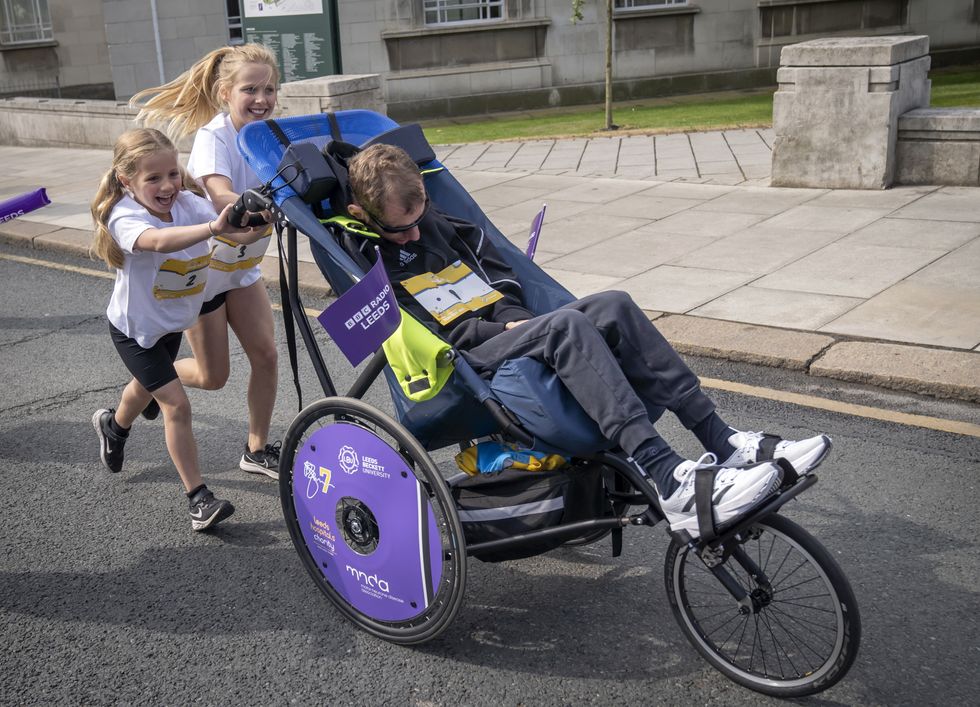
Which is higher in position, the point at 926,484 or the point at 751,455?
the point at 751,455

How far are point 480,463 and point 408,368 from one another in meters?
0.41

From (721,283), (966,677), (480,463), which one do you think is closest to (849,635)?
(966,677)

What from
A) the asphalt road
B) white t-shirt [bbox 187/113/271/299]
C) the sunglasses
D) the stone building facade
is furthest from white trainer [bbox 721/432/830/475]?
the stone building facade

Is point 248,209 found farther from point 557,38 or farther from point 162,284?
point 557,38

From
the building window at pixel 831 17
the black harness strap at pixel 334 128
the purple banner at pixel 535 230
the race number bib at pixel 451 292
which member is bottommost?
the race number bib at pixel 451 292

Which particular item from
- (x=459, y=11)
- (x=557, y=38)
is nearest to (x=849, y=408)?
(x=557, y=38)

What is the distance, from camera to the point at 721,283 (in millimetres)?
6852

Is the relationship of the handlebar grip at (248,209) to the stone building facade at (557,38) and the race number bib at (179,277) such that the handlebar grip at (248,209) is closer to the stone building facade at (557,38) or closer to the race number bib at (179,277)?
the race number bib at (179,277)

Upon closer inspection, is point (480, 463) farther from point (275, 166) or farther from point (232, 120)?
point (232, 120)

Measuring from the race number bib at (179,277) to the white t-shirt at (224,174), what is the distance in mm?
237

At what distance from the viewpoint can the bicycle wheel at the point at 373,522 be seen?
3066 millimetres

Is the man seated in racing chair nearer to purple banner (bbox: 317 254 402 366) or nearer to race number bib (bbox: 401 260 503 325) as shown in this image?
A: race number bib (bbox: 401 260 503 325)

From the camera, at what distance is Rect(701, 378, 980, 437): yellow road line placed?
4.74 metres

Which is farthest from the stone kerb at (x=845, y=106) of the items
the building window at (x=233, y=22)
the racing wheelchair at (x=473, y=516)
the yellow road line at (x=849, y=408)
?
the building window at (x=233, y=22)
